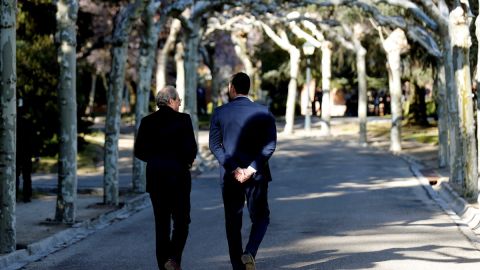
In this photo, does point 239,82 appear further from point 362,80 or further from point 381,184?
point 362,80

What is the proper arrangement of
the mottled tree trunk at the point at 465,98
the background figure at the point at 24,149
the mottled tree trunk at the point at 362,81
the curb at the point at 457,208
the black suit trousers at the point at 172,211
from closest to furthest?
the black suit trousers at the point at 172,211 → the curb at the point at 457,208 → the mottled tree trunk at the point at 465,98 → the background figure at the point at 24,149 → the mottled tree trunk at the point at 362,81

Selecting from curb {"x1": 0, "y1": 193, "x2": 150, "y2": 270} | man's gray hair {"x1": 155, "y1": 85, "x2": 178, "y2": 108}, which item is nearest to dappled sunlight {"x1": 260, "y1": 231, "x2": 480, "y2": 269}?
man's gray hair {"x1": 155, "y1": 85, "x2": 178, "y2": 108}

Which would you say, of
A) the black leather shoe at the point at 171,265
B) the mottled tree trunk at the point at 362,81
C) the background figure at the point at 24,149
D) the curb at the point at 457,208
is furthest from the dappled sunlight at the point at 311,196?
the mottled tree trunk at the point at 362,81

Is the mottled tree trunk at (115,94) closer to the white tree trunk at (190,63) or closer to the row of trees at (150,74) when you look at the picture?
the row of trees at (150,74)

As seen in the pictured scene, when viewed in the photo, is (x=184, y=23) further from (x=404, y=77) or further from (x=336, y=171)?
(x=404, y=77)

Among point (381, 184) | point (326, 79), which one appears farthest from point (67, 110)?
point (326, 79)

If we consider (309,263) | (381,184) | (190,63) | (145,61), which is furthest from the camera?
(190,63)

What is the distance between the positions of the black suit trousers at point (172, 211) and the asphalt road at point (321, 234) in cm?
128

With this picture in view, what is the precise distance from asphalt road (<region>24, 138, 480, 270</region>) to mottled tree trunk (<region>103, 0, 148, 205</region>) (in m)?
0.81

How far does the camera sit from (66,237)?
1491 cm

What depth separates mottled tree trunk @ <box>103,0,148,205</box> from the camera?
1955 cm

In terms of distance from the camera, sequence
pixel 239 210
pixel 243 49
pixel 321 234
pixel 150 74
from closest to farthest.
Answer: pixel 239 210
pixel 321 234
pixel 150 74
pixel 243 49

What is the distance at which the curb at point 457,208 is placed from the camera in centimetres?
1513

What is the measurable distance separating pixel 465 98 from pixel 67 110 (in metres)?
7.28
